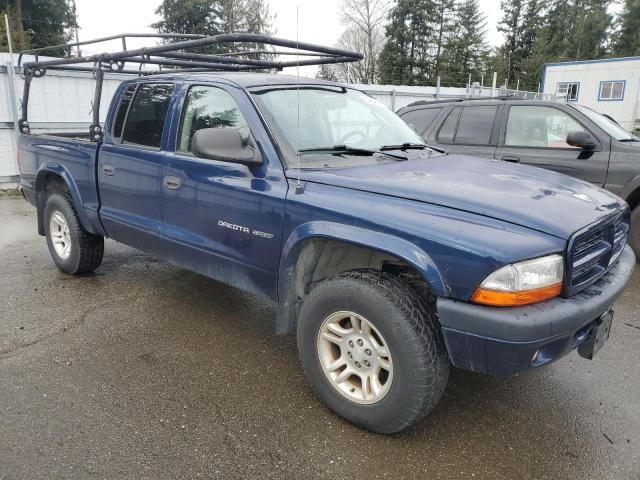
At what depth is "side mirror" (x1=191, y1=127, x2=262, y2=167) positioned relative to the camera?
2.95 meters

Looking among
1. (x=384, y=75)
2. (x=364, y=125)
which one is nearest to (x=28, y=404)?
(x=364, y=125)

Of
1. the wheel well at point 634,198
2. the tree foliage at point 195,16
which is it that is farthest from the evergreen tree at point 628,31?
the wheel well at point 634,198

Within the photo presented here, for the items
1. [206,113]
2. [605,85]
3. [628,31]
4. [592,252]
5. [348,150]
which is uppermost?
[628,31]

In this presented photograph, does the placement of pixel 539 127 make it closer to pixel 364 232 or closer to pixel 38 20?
pixel 364 232

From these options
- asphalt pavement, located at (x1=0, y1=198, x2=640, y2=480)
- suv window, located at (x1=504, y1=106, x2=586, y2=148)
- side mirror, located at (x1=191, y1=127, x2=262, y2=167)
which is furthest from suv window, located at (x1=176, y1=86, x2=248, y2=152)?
suv window, located at (x1=504, y1=106, x2=586, y2=148)

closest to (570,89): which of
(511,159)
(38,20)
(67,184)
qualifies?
(511,159)

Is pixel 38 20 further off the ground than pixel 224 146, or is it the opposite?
pixel 38 20

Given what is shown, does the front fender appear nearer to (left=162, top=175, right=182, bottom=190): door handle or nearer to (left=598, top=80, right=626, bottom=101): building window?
(left=162, top=175, right=182, bottom=190): door handle

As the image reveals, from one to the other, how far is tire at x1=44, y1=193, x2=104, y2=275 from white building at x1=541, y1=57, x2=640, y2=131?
2634 cm

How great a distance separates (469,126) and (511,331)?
15.8ft

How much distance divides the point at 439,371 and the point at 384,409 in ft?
1.16

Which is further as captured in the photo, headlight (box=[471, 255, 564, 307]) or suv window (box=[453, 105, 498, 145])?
suv window (box=[453, 105, 498, 145])

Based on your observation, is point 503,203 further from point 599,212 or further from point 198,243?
point 198,243

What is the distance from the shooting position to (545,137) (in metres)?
6.05
